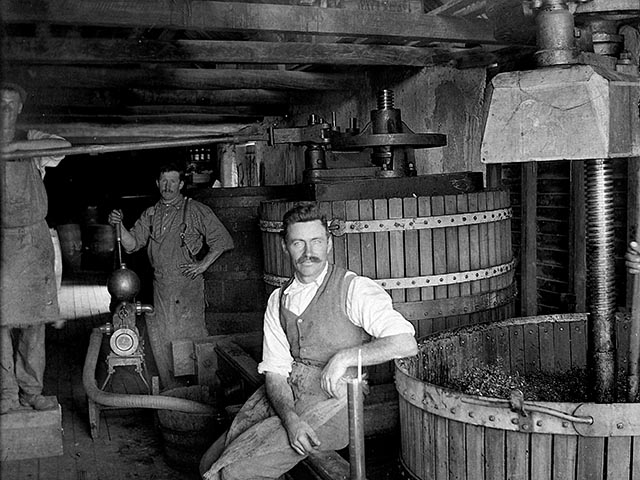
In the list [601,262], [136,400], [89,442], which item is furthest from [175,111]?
[601,262]

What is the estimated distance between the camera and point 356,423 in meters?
2.08

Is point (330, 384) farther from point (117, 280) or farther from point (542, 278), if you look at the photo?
point (542, 278)

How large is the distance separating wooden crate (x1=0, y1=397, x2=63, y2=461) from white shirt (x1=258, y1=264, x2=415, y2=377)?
184 centimetres

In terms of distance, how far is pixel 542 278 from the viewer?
20.5 ft

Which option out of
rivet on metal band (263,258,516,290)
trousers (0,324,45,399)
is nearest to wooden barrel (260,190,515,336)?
rivet on metal band (263,258,516,290)

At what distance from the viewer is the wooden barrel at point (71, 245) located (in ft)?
41.9

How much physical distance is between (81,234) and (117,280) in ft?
28.0

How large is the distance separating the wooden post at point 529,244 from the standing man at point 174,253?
248 centimetres

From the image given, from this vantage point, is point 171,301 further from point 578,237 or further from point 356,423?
point 356,423

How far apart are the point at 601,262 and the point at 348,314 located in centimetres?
93

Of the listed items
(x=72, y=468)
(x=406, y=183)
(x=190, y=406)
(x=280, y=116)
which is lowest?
(x=72, y=468)

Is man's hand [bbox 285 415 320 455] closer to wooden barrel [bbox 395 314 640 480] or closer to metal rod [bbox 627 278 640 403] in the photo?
wooden barrel [bbox 395 314 640 480]

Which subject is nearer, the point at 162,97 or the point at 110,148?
the point at 110,148

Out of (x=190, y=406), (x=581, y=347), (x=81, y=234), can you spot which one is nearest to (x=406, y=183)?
(x=581, y=347)
